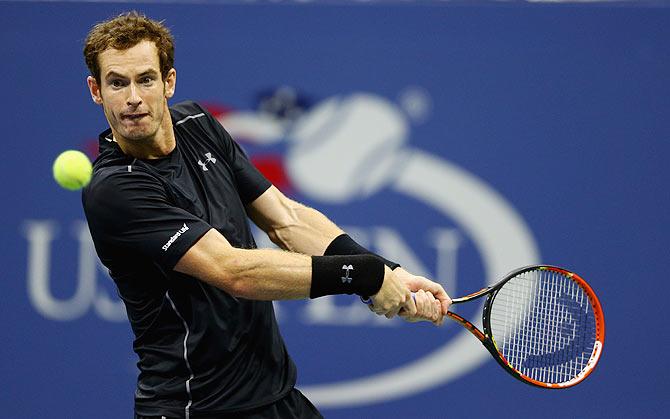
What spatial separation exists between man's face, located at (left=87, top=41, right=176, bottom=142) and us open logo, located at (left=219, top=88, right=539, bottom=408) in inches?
89.7

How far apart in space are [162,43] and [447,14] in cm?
239

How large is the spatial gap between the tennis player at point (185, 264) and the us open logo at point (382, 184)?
1989mm

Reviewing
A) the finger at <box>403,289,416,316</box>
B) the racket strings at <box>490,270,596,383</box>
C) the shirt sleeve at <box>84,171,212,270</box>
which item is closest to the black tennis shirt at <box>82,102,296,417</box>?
the shirt sleeve at <box>84,171,212,270</box>

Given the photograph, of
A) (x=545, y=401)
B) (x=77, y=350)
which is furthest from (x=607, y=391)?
(x=77, y=350)

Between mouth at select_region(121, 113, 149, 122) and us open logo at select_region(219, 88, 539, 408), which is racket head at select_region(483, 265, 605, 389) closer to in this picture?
us open logo at select_region(219, 88, 539, 408)

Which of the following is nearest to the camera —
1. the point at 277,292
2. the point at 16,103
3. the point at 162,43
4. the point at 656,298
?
the point at 277,292

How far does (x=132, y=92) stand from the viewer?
134 inches

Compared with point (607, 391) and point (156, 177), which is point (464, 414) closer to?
point (607, 391)

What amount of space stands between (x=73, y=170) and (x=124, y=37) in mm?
470

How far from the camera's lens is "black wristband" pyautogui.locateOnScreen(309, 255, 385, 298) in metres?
3.35

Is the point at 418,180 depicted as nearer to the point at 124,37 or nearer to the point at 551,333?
the point at 551,333

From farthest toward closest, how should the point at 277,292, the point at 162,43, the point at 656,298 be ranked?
the point at 656,298, the point at 162,43, the point at 277,292

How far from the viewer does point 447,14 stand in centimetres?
562

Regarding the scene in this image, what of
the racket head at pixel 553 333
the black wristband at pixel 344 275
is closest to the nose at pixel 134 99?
the black wristband at pixel 344 275
